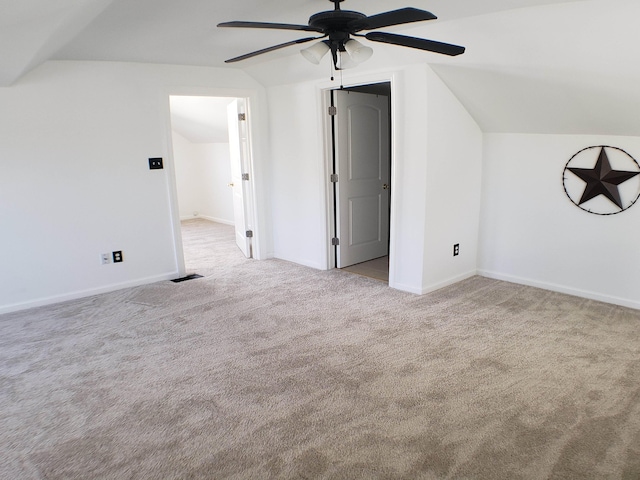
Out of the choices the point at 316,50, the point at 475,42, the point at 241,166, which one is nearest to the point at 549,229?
the point at 475,42

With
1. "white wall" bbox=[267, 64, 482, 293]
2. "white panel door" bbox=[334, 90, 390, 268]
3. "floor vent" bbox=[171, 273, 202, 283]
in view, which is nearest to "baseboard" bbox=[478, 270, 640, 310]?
"white wall" bbox=[267, 64, 482, 293]

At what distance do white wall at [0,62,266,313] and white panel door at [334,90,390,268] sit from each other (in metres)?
1.42

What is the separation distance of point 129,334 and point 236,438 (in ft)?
5.30

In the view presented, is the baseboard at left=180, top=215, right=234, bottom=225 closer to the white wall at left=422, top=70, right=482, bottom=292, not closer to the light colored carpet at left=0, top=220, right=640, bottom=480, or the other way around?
the light colored carpet at left=0, top=220, right=640, bottom=480

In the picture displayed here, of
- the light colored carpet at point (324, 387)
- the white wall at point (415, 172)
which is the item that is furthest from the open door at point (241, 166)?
the light colored carpet at point (324, 387)

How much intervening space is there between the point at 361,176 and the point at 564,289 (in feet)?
7.51

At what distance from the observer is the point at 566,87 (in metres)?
3.25

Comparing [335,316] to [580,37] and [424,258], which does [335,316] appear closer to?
[424,258]

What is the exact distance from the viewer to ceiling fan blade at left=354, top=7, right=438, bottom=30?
1877 mm

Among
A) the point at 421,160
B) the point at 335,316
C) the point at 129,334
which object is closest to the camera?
the point at 129,334

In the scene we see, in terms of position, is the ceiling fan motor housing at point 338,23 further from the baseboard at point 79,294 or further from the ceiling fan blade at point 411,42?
the baseboard at point 79,294

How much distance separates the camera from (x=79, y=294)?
4.20 metres

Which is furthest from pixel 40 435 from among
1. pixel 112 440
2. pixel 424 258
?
pixel 424 258

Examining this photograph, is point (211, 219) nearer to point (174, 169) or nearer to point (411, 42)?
point (174, 169)
